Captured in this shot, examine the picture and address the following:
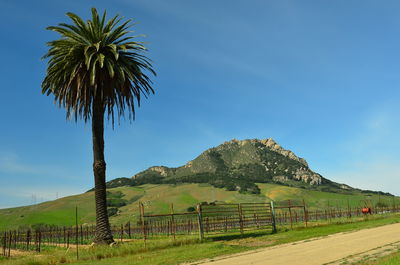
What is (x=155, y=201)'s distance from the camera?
162000 millimetres

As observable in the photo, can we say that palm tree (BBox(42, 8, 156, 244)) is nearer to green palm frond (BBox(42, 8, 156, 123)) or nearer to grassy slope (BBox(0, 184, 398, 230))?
green palm frond (BBox(42, 8, 156, 123))

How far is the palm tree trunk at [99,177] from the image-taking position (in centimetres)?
2523

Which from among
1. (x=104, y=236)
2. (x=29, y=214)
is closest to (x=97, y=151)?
(x=104, y=236)

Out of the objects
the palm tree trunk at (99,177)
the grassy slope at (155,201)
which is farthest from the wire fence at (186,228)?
the grassy slope at (155,201)

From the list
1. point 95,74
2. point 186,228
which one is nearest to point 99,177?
point 95,74

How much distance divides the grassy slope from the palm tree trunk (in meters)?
102

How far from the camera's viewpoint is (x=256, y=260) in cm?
1500

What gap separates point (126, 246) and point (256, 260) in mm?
10395

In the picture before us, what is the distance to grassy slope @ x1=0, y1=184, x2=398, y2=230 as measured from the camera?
138375mm

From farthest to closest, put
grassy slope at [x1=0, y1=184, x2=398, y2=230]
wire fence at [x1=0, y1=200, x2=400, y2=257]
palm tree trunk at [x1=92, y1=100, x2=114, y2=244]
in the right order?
grassy slope at [x1=0, y1=184, x2=398, y2=230] < wire fence at [x1=0, y1=200, x2=400, y2=257] < palm tree trunk at [x1=92, y1=100, x2=114, y2=244]

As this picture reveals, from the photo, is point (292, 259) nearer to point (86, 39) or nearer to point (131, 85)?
point (131, 85)

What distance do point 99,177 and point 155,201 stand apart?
139319mm

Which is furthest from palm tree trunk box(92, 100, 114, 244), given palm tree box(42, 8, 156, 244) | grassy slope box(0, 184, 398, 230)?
grassy slope box(0, 184, 398, 230)

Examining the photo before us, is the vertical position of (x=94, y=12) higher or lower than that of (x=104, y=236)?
higher
